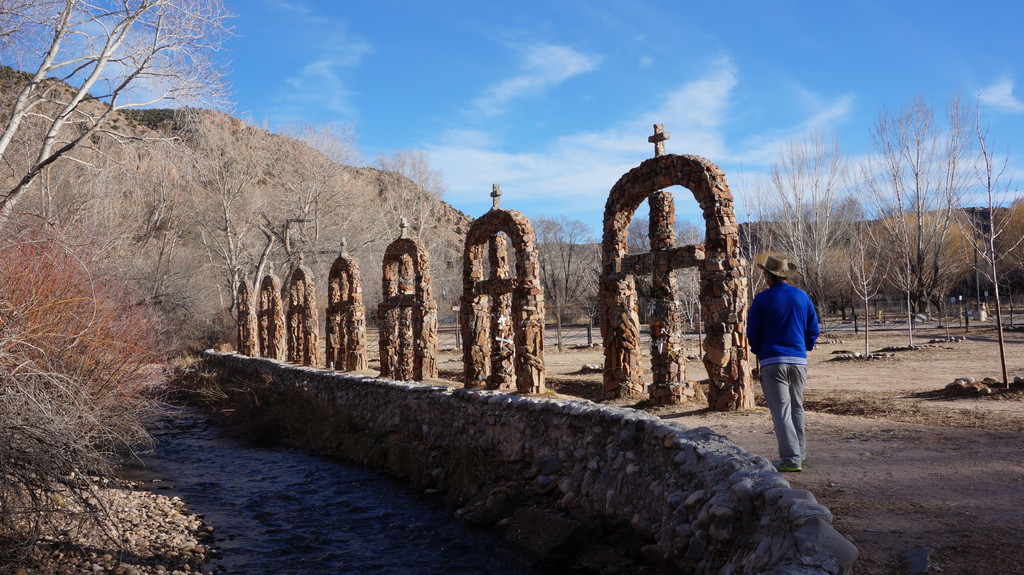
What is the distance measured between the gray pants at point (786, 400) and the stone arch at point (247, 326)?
74.3ft

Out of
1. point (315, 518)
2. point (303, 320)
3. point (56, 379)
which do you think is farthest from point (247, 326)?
point (56, 379)

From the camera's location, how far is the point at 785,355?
5637 millimetres

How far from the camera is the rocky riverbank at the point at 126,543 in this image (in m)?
6.22

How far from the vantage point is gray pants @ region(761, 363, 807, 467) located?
5.57 m

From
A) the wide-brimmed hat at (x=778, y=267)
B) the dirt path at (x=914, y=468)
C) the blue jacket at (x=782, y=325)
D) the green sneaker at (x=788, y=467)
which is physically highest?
the wide-brimmed hat at (x=778, y=267)

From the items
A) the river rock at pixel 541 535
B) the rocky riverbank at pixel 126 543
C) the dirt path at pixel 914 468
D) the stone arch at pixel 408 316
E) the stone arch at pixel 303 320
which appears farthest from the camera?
the stone arch at pixel 303 320

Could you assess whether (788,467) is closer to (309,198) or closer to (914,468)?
(914,468)

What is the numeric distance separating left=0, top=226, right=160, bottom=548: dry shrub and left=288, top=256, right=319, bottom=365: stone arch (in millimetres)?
4977

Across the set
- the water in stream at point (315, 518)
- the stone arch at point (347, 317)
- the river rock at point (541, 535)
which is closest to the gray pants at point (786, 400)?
the river rock at point (541, 535)

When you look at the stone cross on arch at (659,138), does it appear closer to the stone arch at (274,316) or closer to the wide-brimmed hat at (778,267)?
the wide-brimmed hat at (778,267)

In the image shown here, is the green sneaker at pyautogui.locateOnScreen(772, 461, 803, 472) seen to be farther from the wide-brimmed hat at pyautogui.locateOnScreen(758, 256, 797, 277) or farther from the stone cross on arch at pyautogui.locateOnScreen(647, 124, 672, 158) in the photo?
the stone cross on arch at pyautogui.locateOnScreen(647, 124, 672, 158)

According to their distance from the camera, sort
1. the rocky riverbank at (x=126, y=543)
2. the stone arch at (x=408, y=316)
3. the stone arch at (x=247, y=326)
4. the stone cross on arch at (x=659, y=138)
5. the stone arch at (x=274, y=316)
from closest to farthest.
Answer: the rocky riverbank at (x=126, y=543) → the stone cross on arch at (x=659, y=138) → the stone arch at (x=408, y=316) → the stone arch at (x=274, y=316) → the stone arch at (x=247, y=326)

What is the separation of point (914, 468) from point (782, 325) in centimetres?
173

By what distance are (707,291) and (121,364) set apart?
28.6 feet
